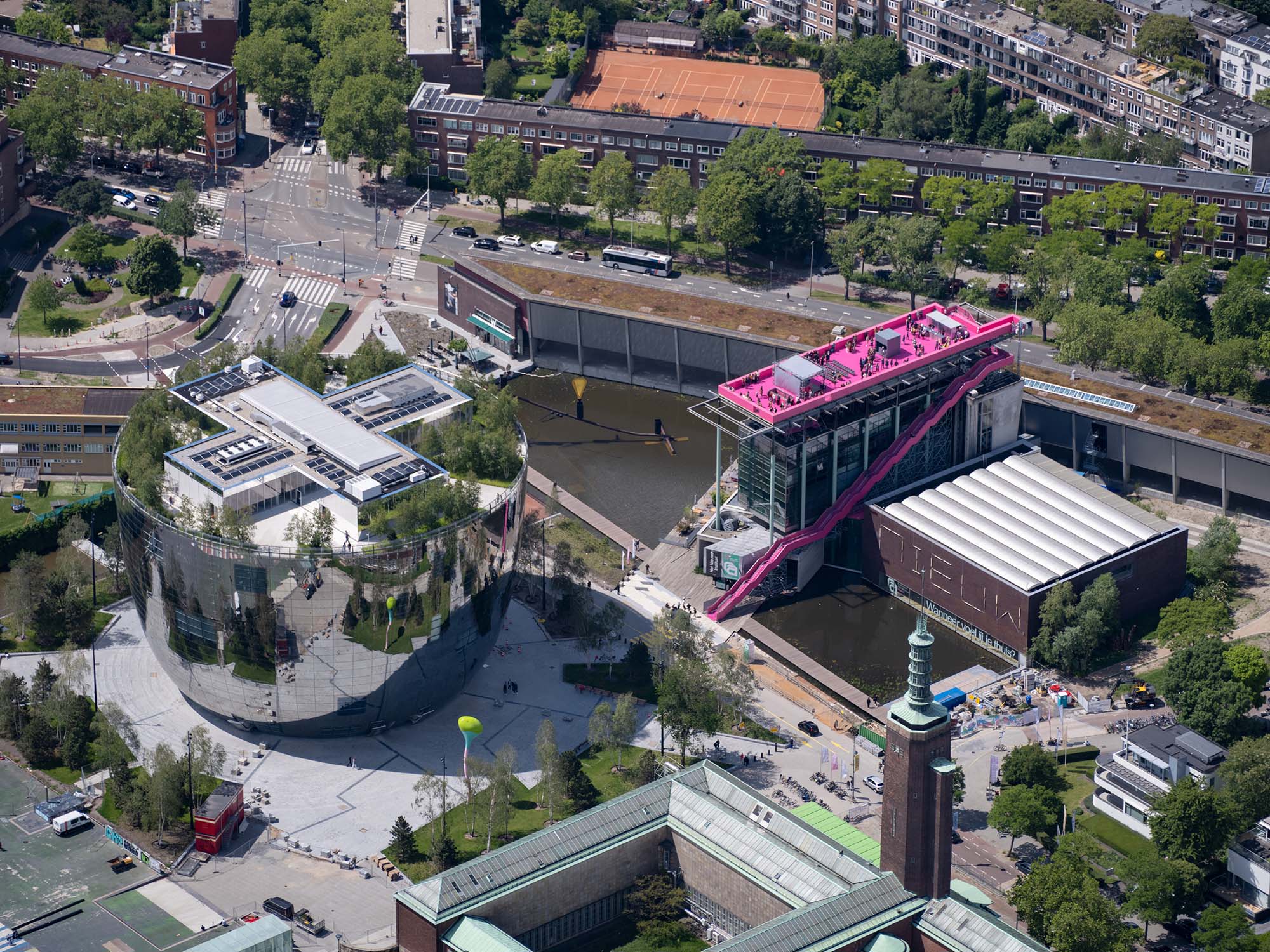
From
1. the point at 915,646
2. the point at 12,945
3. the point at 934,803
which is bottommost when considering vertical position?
the point at 12,945

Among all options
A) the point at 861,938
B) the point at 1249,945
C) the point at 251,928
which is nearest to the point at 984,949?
the point at 861,938

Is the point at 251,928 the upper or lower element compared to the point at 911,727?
lower

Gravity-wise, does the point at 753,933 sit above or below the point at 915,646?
below

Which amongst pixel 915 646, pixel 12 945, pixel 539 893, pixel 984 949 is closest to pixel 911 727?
pixel 915 646

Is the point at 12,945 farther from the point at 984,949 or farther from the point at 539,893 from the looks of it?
the point at 984,949

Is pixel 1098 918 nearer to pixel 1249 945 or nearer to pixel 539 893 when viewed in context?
pixel 1249 945
